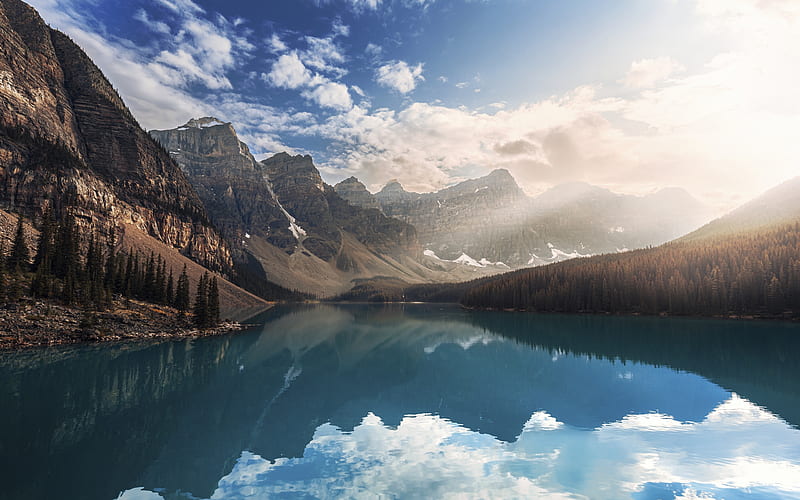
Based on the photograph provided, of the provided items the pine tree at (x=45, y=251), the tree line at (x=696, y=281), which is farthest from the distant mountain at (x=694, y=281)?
the pine tree at (x=45, y=251)

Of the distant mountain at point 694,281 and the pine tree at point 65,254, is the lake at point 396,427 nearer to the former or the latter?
the pine tree at point 65,254

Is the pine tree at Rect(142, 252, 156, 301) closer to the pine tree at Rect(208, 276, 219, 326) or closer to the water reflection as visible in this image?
the pine tree at Rect(208, 276, 219, 326)

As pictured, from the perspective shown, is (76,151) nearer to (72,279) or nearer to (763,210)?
(72,279)

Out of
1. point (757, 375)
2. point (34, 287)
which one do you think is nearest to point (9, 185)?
point (34, 287)

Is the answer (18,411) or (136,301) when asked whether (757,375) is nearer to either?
(18,411)

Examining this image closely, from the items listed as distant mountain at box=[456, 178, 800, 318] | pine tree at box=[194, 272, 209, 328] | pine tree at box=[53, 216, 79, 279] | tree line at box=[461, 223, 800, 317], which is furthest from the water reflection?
distant mountain at box=[456, 178, 800, 318]

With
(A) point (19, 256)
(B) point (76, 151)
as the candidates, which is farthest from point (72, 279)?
(B) point (76, 151)
